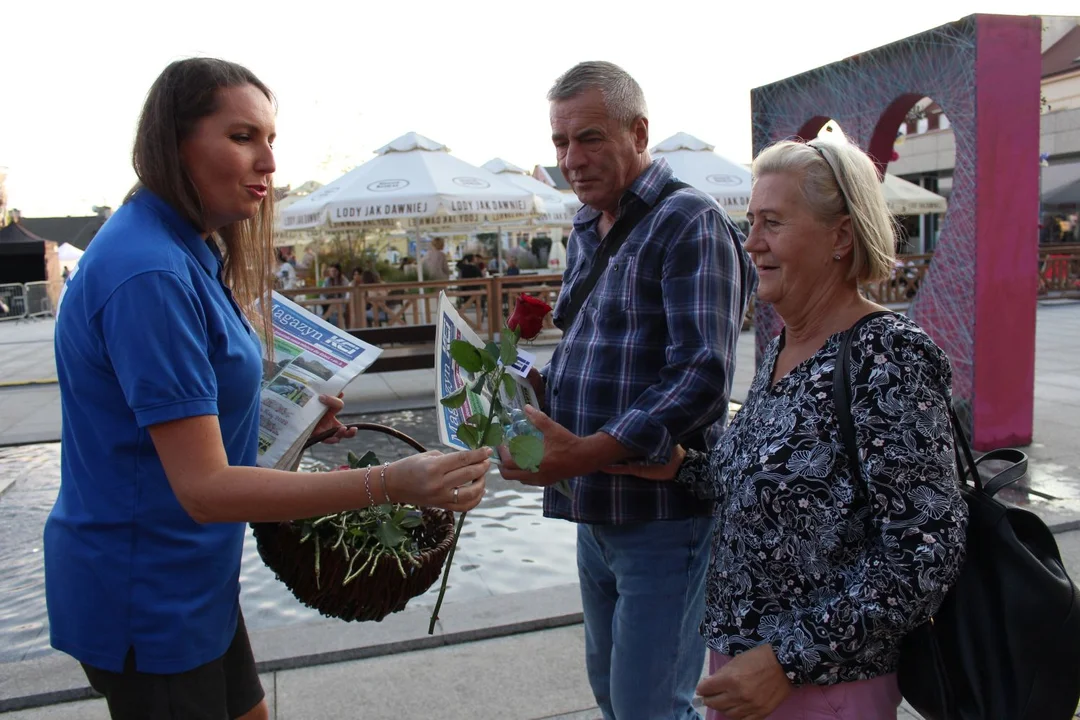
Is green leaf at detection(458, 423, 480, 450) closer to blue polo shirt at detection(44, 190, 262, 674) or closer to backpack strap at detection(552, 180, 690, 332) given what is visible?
blue polo shirt at detection(44, 190, 262, 674)

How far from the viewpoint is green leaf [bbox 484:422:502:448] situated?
67.3 inches

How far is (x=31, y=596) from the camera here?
14.2 feet

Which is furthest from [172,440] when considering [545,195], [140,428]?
[545,195]

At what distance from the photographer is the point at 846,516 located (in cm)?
151

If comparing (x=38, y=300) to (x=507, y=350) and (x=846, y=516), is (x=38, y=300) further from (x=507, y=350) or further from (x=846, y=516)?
(x=846, y=516)

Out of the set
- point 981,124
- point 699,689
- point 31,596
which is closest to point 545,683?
point 699,689

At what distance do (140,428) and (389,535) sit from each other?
23.2 inches

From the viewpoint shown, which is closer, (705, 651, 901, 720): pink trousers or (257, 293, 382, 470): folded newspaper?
(705, 651, 901, 720): pink trousers

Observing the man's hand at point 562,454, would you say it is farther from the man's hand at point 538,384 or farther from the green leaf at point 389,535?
the man's hand at point 538,384

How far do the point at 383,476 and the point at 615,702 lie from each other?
0.88 metres

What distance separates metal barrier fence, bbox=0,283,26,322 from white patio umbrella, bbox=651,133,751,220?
70.3 ft

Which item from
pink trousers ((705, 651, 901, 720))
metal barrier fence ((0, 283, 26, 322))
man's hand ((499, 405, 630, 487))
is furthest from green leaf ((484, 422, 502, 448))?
metal barrier fence ((0, 283, 26, 322))

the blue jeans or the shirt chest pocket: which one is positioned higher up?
the shirt chest pocket

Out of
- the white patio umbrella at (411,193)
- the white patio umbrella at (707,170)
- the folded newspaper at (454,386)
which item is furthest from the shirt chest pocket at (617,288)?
the white patio umbrella at (707,170)
